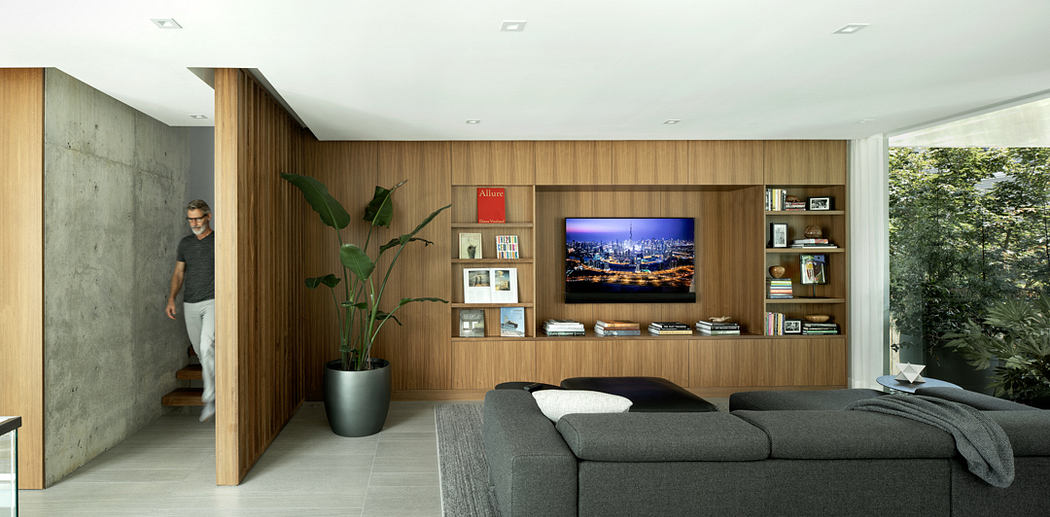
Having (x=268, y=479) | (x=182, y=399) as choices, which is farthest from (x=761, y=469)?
(x=182, y=399)

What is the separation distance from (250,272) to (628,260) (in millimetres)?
3391

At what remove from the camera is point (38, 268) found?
3.38 metres

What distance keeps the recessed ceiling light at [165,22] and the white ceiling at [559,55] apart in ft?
0.14

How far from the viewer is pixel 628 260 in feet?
19.3

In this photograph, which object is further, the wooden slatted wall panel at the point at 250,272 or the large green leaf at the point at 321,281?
the large green leaf at the point at 321,281

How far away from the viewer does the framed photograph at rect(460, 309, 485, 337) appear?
5566 mm

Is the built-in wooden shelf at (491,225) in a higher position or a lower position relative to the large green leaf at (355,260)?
higher

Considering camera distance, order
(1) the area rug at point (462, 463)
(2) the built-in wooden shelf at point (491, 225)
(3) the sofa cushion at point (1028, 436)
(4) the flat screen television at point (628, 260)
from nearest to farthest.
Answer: (3) the sofa cushion at point (1028, 436) → (1) the area rug at point (462, 463) → (2) the built-in wooden shelf at point (491, 225) → (4) the flat screen television at point (628, 260)

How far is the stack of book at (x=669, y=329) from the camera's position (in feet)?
18.6

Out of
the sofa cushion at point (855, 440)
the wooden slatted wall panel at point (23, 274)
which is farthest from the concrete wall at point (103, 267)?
the sofa cushion at point (855, 440)

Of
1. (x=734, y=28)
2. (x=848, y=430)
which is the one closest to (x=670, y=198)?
(x=734, y=28)

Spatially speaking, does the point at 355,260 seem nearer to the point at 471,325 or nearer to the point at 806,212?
the point at 471,325

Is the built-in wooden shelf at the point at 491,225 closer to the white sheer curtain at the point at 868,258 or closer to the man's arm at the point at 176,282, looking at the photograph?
the man's arm at the point at 176,282

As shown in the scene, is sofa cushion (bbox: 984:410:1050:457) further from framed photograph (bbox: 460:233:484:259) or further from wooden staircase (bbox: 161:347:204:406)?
wooden staircase (bbox: 161:347:204:406)
